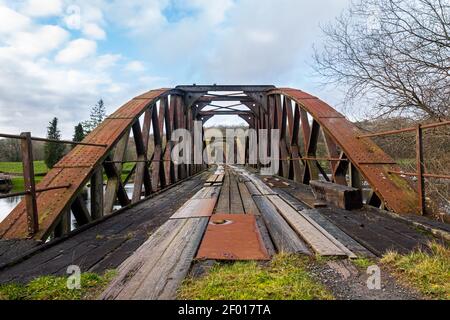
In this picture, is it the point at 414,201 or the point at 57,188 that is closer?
the point at 57,188

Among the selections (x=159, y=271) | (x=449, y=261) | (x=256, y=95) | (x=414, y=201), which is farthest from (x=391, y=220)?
(x=256, y=95)

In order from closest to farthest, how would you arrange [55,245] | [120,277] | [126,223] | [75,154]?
[120,277]
[55,245]
[126,223]
[75,154]

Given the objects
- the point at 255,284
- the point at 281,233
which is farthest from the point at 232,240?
the point at 255,284

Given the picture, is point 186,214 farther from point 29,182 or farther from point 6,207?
point 6,207

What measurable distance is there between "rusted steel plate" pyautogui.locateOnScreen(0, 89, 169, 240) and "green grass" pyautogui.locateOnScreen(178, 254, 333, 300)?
1.84 metres

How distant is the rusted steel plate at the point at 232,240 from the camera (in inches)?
89.4

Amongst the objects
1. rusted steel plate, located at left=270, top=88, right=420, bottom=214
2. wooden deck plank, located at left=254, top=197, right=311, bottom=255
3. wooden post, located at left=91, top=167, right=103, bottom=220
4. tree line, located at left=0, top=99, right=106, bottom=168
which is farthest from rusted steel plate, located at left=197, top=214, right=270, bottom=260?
tree line, located at left=0, top=99, right=106, bottom=168

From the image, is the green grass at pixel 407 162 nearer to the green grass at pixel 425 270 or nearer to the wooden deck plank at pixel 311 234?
the wooden deck plank at pixel 311 234

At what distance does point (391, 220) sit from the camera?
3.40 meters

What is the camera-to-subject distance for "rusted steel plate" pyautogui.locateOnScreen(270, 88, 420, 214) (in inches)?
147

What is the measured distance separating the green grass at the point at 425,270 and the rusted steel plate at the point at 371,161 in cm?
156
